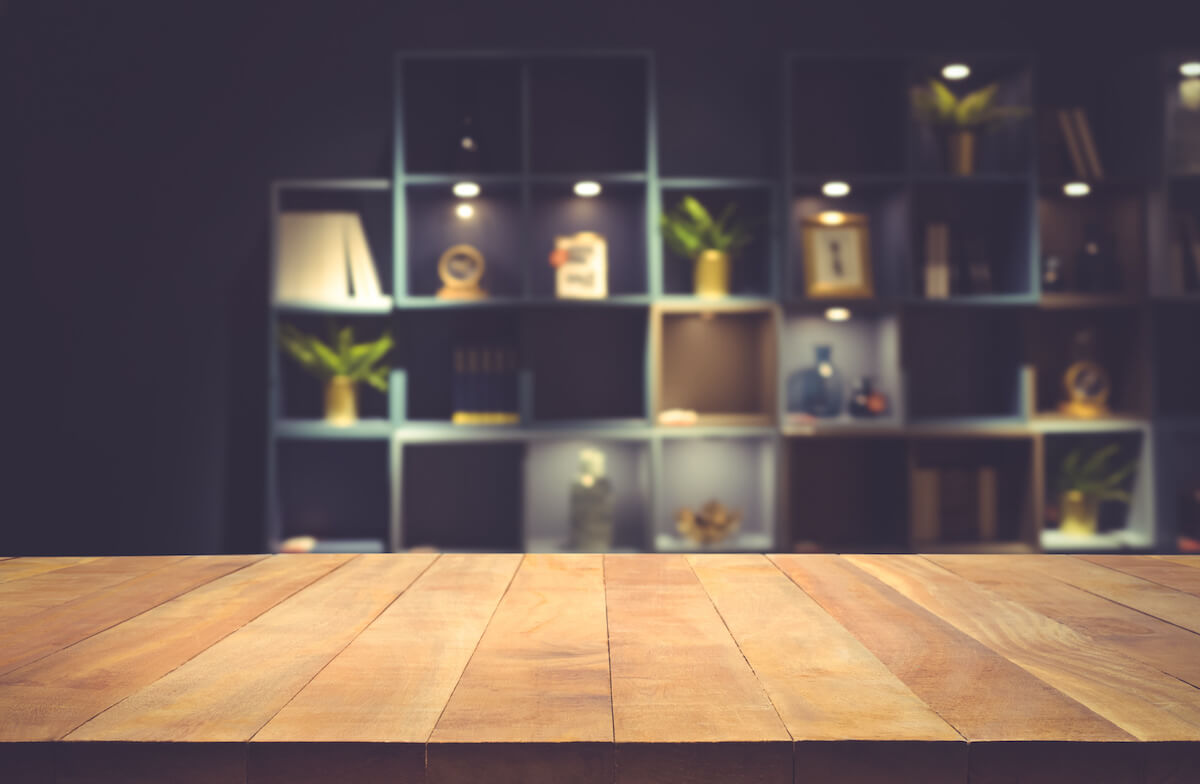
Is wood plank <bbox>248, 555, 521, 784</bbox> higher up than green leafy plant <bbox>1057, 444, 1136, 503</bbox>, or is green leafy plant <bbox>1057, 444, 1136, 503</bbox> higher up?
wood plank <bbox>248, 555, 521, 784</bbox>

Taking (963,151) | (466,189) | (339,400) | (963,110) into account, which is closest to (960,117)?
(963,110)

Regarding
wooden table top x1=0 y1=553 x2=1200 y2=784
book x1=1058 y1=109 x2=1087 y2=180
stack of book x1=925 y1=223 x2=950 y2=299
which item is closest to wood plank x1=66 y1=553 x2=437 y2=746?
wooden table top x1=0 y1=553 x2=1200 y2=784

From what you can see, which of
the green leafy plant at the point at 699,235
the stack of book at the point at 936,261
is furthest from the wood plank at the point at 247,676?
the stack of book at the point at 936,261

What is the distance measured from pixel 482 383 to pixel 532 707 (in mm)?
2489

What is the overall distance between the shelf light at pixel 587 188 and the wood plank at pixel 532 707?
2.38m

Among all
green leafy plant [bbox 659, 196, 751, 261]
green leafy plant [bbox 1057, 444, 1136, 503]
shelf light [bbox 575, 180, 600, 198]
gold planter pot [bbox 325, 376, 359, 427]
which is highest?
shelf light [bbox 575, 180, 600, 198]

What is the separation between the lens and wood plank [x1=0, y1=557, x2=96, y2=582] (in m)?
1.08

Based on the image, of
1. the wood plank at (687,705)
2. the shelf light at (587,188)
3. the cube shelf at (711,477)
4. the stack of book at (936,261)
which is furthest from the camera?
the cube shelf at (711,477)

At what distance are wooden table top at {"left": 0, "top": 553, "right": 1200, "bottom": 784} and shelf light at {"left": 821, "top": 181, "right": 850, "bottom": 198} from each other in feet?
7.48

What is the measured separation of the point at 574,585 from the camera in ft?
3.32

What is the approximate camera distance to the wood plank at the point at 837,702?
555mm

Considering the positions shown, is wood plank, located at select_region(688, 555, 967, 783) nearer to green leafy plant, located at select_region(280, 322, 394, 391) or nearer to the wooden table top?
the wooden table top

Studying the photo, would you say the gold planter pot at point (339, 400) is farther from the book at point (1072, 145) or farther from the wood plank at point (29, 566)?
the book at point (1072, 145)

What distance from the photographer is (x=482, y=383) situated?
305cm
